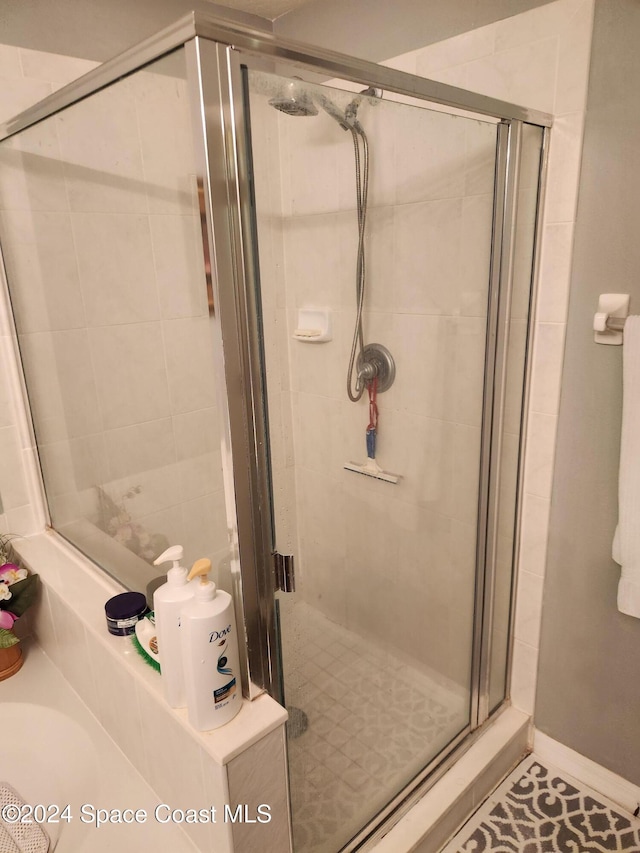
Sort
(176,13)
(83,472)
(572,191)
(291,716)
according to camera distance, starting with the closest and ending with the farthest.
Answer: (291,716) → (572,191) → (83,472) → (176,13)

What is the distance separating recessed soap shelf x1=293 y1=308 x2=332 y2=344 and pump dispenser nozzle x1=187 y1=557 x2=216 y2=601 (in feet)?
1.66

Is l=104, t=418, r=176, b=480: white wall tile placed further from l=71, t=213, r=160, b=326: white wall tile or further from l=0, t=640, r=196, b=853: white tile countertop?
l=0, t=640, r=196, b=853: white tile countertop

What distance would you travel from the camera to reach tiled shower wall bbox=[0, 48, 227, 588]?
95 centimetres

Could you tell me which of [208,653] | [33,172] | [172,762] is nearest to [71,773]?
[172,762]

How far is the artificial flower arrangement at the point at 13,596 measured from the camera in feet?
4.44

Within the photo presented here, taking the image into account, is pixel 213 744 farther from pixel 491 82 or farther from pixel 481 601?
pixel 491 82

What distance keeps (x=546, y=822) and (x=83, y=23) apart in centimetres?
229

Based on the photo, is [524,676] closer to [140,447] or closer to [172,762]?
[172,762]

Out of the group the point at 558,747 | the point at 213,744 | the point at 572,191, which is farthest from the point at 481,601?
the point at 572,191

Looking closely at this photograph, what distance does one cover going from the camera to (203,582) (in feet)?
2.87

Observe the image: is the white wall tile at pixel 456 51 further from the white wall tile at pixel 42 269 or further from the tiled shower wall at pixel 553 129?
the white wall tile at pixel 42 269

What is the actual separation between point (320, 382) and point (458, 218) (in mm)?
516

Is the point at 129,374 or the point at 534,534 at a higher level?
the point at 129,374

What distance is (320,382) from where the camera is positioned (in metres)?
1.46
